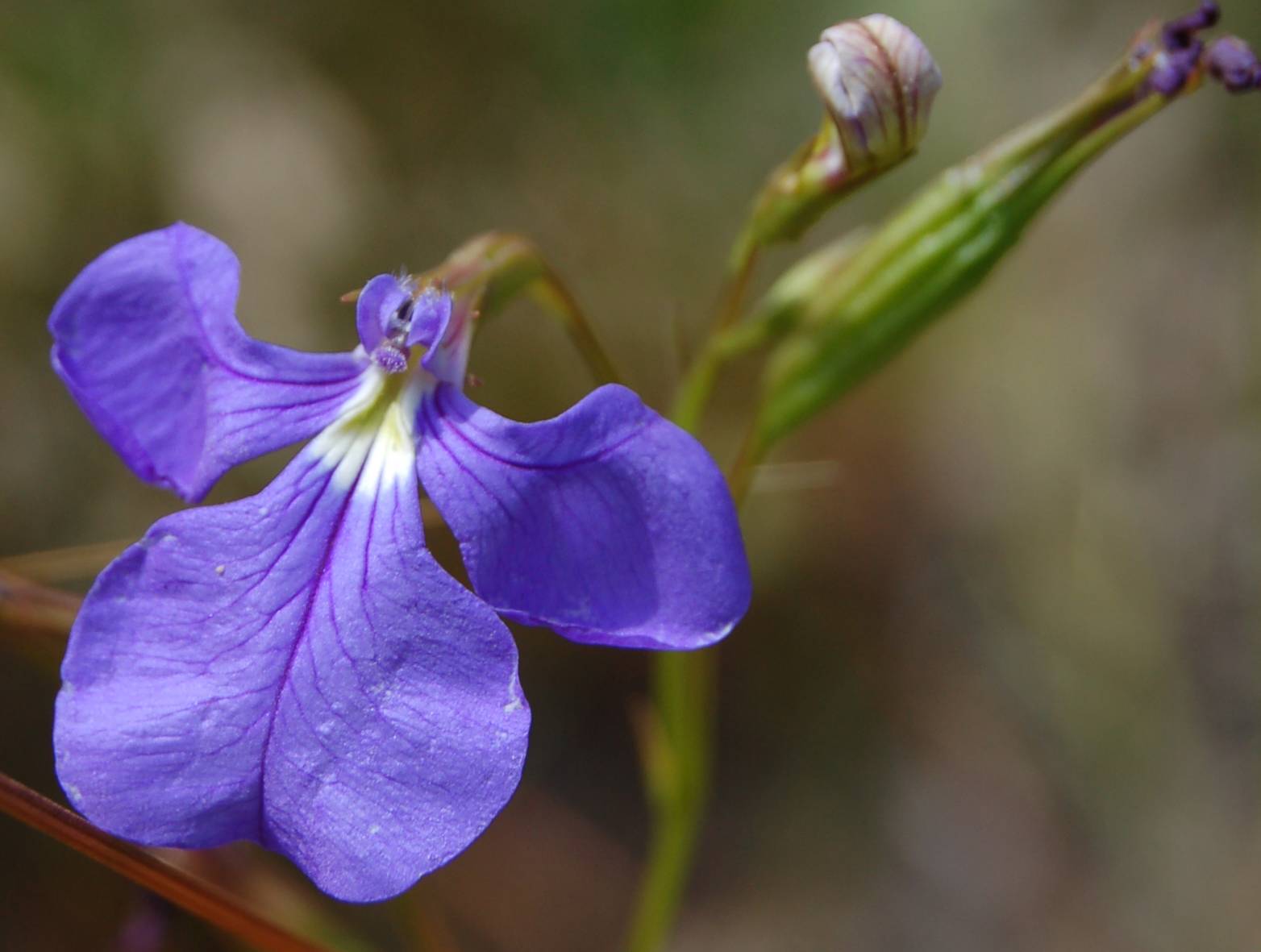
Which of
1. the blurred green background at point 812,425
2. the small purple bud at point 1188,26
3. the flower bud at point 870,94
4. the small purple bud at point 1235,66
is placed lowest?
the blurred green background at point 812,425

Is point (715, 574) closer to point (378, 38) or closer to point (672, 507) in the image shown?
point (672, 507)

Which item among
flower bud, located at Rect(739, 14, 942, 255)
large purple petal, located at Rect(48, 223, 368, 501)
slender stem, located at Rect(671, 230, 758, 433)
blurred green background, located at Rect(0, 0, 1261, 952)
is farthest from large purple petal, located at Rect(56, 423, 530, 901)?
blurred green background, located at Rect(0, 0, 1261, 952)

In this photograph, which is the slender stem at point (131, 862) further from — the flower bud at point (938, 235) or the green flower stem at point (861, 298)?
the flower bud at point (938, 235)

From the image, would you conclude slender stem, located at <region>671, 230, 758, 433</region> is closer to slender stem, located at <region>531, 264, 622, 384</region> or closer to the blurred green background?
slender stem, located at <region>531, 264, 622, 384</region>

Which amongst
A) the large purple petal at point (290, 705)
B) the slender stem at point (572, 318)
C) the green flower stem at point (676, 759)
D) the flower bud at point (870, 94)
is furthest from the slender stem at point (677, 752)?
the large purple petal at point (290, 705)

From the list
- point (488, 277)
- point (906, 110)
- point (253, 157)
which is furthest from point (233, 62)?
point (906, 110)
